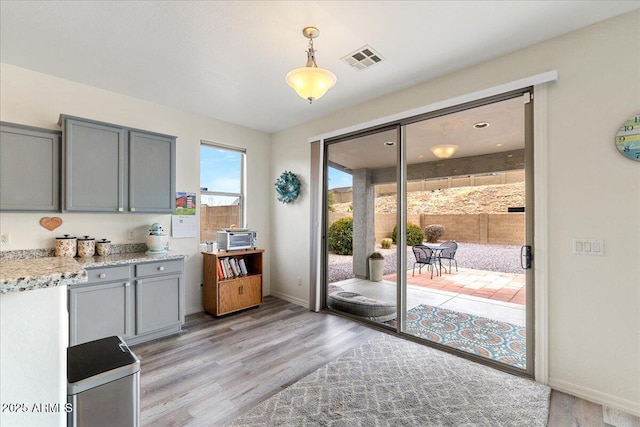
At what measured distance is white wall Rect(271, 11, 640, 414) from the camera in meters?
2.04

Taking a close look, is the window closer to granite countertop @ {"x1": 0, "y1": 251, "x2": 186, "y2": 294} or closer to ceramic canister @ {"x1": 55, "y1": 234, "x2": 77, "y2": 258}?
ceramic canister @ {"x1": 55, "y1": 234, "x2": 77, "y2": 258}

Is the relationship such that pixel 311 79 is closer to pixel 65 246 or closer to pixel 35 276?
pixel 35 276

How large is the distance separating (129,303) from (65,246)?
0.85 meters

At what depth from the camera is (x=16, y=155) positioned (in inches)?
104

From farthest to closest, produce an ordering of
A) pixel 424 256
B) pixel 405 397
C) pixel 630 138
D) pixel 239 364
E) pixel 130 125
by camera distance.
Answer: pixel 424 256
pixel 130 125
pixel 239 364
pixel 405 397
pixel 630 138

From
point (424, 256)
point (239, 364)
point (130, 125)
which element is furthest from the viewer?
point (424, 256)

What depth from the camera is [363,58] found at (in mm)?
2652

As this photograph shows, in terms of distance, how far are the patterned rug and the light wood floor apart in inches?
21.7

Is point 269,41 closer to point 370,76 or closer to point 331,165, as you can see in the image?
point 370,76

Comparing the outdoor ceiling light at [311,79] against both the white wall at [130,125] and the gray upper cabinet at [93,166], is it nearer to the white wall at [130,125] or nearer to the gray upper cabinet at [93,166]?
the gray upper cabinet at [93,166]

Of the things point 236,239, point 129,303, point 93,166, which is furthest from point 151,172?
point 129,303

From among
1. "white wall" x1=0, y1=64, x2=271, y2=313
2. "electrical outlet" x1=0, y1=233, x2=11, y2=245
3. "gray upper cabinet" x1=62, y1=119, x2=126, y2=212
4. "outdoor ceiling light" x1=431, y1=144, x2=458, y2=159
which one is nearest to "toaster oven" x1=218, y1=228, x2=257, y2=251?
"white wall" x1=0, y1=64, x2=271, y2=313

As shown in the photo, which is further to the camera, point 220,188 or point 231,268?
point 220,188

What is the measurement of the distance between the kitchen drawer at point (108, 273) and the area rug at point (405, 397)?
6.28 feet
